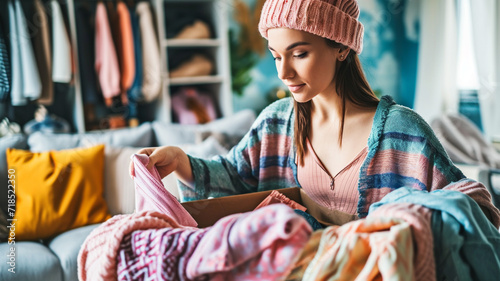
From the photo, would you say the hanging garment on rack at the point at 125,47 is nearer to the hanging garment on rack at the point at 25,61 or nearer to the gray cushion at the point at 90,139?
the hanging garment on rack at the point at 25,61

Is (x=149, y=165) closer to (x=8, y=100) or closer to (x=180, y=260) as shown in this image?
(x=180, y=260)

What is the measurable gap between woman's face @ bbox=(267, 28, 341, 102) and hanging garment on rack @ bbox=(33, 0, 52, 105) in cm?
228

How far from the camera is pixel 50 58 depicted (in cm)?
282

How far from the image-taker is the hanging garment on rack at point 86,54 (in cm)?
290

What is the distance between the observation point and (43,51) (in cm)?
280

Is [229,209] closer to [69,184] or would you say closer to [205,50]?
[69,184]

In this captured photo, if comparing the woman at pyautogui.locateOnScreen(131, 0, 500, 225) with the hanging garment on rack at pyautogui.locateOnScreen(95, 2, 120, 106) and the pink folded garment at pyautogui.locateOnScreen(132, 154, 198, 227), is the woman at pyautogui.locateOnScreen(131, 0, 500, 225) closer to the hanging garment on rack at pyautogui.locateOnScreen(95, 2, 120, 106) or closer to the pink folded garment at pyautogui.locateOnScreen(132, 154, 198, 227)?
the pink folded garment at pyautogui.locateOnScreen(132, 154, 198, 227)

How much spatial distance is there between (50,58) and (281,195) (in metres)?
2.36

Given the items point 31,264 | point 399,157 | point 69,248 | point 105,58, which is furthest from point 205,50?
point 399,157

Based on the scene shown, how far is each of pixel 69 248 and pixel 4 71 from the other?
52.1 inches

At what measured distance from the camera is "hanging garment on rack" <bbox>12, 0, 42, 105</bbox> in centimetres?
269

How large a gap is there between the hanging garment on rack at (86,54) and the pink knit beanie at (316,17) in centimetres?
225

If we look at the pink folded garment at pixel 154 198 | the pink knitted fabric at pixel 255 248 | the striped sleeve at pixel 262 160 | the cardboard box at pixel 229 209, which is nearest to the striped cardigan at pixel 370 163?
the striped sleeve at pixel 262 160

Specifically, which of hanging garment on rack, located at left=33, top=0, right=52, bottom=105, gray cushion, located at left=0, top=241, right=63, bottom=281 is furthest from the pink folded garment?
hanging garment on rack, located at left=33, top=0, right=52, bottom=105
